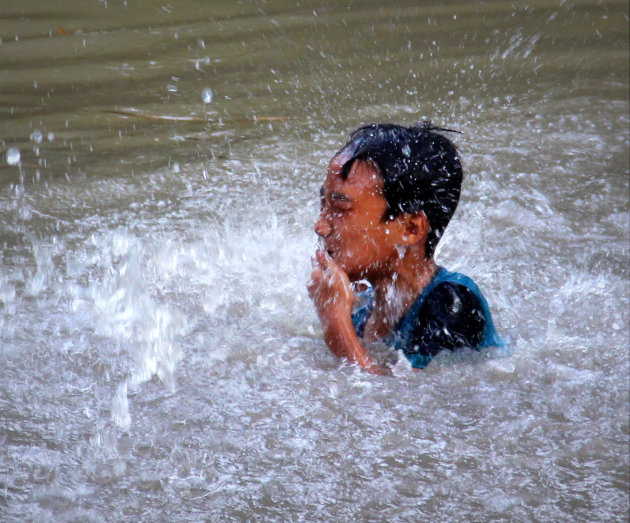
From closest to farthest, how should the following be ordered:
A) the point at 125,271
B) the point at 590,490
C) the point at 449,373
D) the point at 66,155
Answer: the point at 590,490 < the point at 449,373 < the point at 125,271 < the point at 66,155

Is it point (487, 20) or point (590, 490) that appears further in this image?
point (487, 20)

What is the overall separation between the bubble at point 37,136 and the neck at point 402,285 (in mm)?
2481

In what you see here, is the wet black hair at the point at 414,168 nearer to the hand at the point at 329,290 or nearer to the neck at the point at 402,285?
the neck at the point at 402,285

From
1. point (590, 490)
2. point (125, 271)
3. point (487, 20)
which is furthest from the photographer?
point (487, 20)

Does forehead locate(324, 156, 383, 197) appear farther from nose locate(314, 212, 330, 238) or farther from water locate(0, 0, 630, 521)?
water locate(0, 0, 630, 521)

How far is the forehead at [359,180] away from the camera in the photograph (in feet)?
8.41

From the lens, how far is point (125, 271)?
3.29m

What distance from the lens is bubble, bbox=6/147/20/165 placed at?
4.21 meters

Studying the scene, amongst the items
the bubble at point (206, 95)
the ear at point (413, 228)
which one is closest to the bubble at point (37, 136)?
the bubble at point (206, 95)

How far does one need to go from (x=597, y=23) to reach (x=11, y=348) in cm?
465

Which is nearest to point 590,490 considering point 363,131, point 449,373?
point 449,373

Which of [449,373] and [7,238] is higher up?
[7,238]

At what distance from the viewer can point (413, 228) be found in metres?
2.68

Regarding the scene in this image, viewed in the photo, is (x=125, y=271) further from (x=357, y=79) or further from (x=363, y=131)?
(x=357, y=79)
